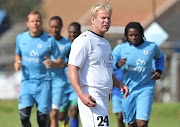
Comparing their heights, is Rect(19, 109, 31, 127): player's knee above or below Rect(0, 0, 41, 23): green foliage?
below

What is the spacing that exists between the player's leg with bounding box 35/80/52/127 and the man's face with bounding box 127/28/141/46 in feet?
6.15

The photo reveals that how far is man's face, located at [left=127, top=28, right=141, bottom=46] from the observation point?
8859 mm

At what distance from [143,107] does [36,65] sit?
2.22 meters

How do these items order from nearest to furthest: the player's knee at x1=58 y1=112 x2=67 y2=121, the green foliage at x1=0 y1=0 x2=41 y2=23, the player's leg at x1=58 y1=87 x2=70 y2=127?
the player's leg at x1=58 y1=87 x2=70 y2=127 → the player's knee at x1=58 y1=112 x2=67 y2=121 → the green foliage at x1=0 y1=0 x2=41 y2=23

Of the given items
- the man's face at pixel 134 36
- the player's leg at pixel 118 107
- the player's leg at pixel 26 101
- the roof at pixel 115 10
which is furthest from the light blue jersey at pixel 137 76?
the roof at pixel 115 10

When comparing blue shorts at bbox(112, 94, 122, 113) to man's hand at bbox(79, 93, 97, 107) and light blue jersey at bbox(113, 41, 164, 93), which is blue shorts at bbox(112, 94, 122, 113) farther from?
man's hand at bbox(79, 93, 97, 107)

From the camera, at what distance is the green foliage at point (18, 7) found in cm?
5872

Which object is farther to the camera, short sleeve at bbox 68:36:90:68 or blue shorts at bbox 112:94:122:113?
blue shorts at bbox 112:94:122:113

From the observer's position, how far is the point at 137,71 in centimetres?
893

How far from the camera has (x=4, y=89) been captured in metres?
27.6

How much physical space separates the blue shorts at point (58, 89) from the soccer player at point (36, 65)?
1338 mm

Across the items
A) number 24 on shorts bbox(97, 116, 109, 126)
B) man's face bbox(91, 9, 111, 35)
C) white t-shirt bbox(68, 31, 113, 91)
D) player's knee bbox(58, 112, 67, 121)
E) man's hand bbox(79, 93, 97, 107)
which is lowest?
player's knee bbox(58, 112, 67, 121)

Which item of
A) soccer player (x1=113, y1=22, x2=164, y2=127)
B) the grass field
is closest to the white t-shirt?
soccer player (x1=113, y1=22, x2=164, y2=127)

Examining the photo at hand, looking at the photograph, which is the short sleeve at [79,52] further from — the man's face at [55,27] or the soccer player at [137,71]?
the man's face at [55,27]
